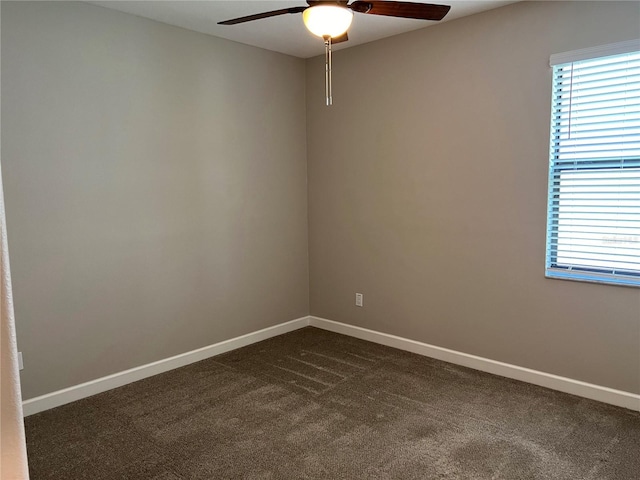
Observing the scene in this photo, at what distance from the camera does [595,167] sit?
2982 mm

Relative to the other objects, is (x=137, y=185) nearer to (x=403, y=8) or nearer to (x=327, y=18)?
(x=327, y=18)

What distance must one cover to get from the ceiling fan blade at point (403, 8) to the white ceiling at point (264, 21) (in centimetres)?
92

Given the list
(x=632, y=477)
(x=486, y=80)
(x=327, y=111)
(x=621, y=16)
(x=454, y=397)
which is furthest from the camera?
(x=327, y=111)

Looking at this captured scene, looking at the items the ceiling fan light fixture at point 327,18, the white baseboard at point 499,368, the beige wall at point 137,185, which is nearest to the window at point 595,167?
the white baseboard at point 499,368

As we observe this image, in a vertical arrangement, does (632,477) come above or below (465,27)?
below

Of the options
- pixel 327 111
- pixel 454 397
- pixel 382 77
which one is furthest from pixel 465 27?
pixel 454 397

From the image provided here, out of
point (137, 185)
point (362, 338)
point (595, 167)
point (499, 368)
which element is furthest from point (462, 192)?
point (137, 185)

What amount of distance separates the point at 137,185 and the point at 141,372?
137 centimetres

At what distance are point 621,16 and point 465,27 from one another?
0.99 metres

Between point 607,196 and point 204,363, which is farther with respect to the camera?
point 204,363

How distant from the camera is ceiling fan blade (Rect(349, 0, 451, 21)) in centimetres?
220

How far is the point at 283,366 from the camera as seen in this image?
12.3 feet

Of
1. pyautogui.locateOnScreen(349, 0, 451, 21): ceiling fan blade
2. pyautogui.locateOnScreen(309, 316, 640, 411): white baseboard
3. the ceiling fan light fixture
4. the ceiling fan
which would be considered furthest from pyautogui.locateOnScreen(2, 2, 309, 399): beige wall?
pyautogui.locateOnScreen(349, 0, 451, 21): ceiling fan blade

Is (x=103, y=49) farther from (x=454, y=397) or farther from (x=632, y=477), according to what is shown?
(x=632, y=477)
